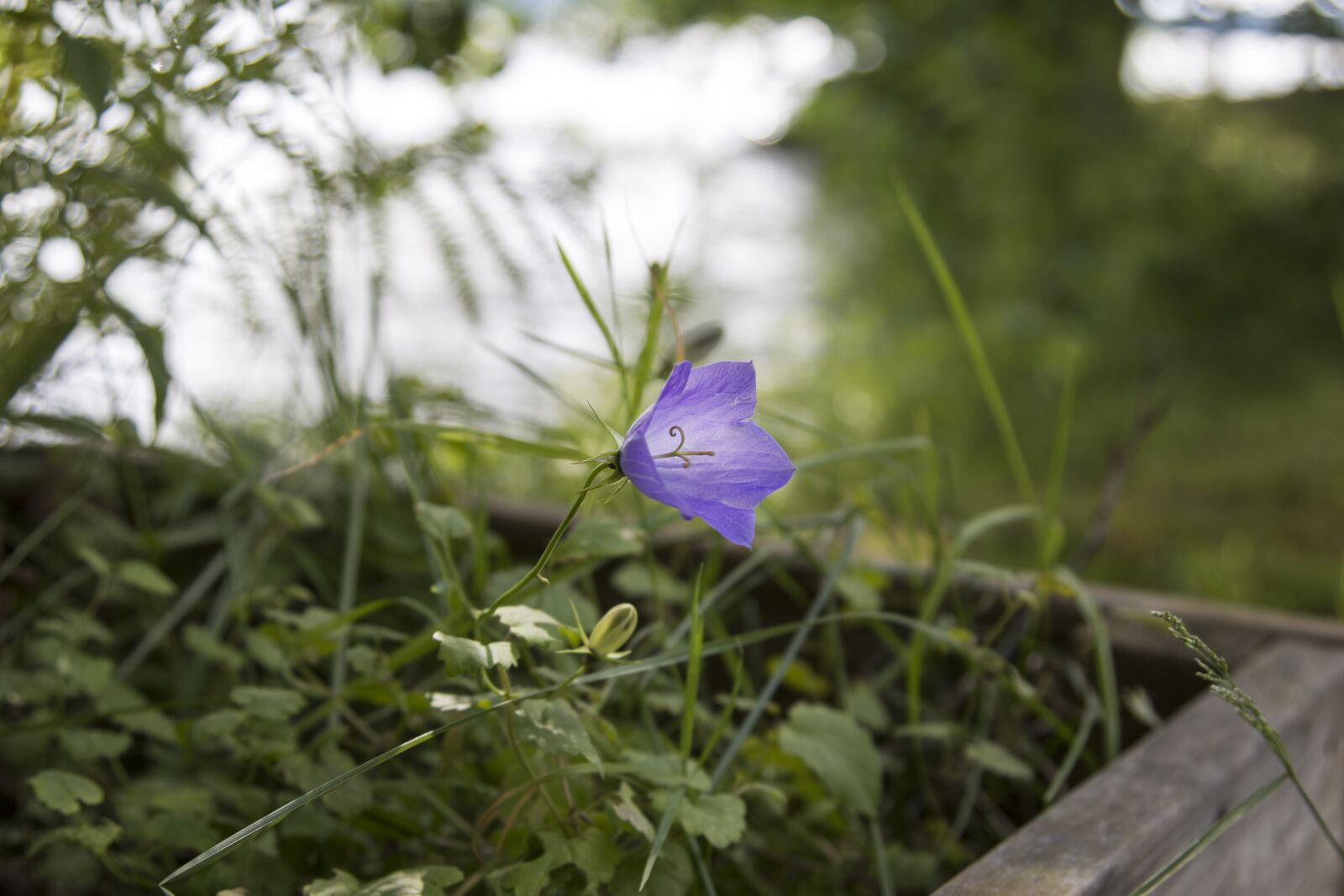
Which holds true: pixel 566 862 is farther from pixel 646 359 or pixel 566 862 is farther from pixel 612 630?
pixel 646 359

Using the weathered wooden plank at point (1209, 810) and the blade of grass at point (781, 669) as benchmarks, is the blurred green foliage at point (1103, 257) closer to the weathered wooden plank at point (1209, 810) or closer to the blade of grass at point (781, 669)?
the weathered wooden plank at point (1209, 810)

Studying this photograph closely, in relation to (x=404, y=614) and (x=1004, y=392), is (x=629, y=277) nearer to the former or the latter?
(x=1004, y=392)

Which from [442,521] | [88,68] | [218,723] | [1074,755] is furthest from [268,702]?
[1074,755]

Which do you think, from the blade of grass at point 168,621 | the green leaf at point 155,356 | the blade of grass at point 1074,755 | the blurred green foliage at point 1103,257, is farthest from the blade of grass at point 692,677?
the blurred green foliage at point 1103,257

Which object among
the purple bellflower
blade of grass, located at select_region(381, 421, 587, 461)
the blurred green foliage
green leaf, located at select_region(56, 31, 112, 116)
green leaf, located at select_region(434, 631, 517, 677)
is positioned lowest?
the blurred green foliage

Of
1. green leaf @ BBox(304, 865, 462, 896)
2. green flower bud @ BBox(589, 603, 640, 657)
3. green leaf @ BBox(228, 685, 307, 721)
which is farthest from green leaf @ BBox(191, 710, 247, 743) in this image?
green flower bud @ BBox(589, 603, 640, 657)

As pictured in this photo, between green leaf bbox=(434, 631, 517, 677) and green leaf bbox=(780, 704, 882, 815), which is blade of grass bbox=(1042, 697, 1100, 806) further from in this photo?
green leaf bbox=(434, 631, 517, 677)

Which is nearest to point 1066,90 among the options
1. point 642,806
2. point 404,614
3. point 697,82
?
point 697,82
